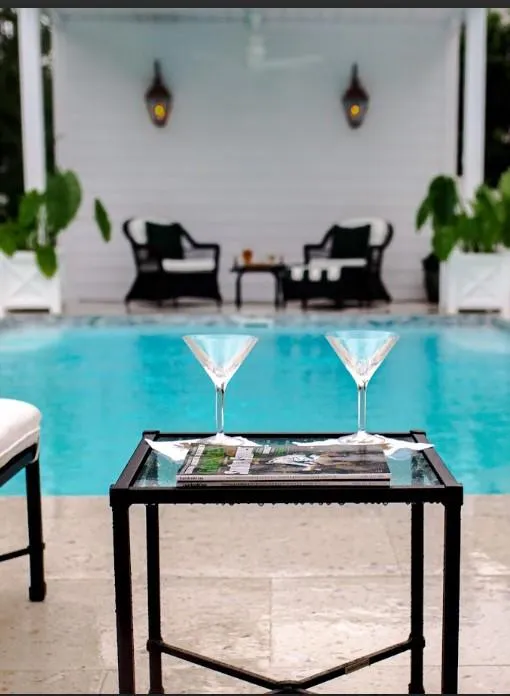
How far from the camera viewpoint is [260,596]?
2.56 metres

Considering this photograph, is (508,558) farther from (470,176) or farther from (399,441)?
(470,176)

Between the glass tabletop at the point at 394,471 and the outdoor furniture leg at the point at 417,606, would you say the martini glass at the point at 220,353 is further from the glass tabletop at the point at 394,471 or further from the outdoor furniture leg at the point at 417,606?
the outdoor furniture leg at the point at 417,606

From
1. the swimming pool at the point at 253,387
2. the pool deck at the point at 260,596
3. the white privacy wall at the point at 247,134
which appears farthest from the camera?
the white privacy wall at the point at 247,134

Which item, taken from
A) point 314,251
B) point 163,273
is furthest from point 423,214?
point 163,273

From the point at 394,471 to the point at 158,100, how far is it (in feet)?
31.3

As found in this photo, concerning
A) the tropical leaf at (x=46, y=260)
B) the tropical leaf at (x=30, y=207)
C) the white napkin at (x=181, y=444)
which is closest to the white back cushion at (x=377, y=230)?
the tropical leaf at (x=46, y=260)

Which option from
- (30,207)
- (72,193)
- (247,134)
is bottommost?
(30,207)

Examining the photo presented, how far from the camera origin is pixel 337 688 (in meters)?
2.06

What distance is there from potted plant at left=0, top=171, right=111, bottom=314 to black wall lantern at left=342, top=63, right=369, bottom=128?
3037mm

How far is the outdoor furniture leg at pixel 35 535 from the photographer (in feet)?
8.21

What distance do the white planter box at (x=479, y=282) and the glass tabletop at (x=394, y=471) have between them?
795 centimetres

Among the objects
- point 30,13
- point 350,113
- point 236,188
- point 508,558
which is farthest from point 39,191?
point 508,558

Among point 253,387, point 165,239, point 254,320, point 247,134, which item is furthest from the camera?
point 247,134

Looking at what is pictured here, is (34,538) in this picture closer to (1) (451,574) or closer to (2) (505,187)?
(1) (451,574)
